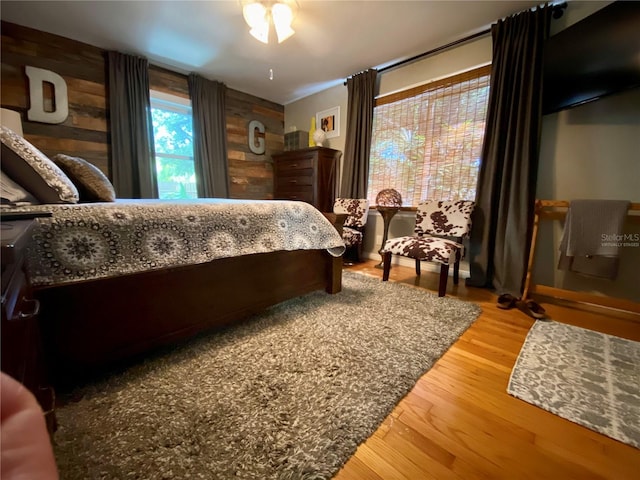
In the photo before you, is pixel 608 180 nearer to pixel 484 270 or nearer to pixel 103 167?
pixel 484 270

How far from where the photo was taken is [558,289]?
7.04ft

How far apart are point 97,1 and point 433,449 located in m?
3.65

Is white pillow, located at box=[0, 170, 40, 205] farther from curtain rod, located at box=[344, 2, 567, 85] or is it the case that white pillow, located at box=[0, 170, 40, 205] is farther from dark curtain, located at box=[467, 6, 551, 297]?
curtain rod, located at box=[344, 2, 567, 85]

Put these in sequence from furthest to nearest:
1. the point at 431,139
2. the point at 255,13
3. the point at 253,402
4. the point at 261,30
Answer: the point at 431,139
the point at 261,30
the point at 255,13
the point at 253,402

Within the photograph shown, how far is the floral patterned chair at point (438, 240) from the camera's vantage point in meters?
2.14

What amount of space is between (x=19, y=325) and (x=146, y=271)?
0.51 meters

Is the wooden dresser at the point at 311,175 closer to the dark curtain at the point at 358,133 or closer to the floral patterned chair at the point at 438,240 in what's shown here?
the dark curtain at the point at 358,133

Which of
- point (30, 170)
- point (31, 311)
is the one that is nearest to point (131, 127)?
point (30, 170)

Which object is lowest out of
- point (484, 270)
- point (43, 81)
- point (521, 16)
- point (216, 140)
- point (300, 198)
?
point (484, 270)

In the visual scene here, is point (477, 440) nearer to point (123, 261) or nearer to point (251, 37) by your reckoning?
point (123, 261)

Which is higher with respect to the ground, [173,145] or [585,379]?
[173,145]

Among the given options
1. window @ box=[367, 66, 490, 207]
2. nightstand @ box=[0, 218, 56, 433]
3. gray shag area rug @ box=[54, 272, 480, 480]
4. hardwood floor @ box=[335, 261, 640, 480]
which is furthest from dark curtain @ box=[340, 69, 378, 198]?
nightstand @ box=[0, 218, 56, 433]

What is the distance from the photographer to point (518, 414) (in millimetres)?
1029

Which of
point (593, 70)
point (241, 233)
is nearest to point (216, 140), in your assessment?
point (241, 233)
